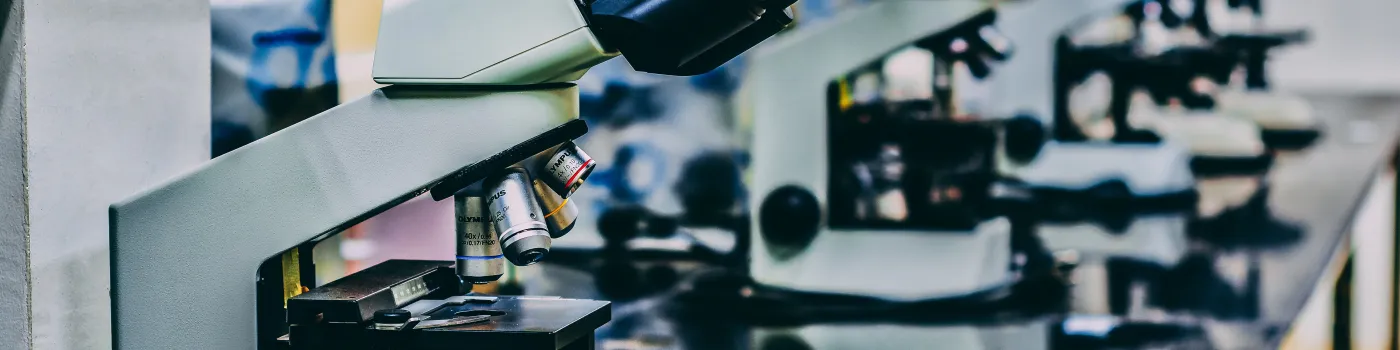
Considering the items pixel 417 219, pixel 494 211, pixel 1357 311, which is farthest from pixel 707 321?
pixel 1357 311

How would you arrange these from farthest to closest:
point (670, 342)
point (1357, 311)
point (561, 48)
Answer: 1. point (670, 342)
2. point (1357, 311)
3. point (561, 48)

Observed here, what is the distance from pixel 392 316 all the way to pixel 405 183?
0.44ft

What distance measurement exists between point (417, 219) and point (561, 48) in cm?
82

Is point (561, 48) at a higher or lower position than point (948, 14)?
lower

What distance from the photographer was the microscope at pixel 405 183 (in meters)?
0.98

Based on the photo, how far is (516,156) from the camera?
1.02 meters

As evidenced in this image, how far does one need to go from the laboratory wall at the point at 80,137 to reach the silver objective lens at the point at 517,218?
48 centimetres

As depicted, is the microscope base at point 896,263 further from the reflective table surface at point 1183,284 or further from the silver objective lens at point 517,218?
the silver objective lens at point 517,218

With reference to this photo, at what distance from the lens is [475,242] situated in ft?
3.52

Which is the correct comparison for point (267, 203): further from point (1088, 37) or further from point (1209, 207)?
point (1209, 207)

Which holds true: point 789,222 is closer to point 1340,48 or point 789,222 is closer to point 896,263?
point 896,263

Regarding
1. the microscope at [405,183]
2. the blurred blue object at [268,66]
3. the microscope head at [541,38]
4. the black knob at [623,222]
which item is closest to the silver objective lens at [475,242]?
the microscope at [405,183]

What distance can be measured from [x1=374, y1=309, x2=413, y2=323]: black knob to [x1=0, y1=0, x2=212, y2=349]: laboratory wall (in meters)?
0.38

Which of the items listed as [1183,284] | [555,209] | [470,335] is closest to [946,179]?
[1183,284]
